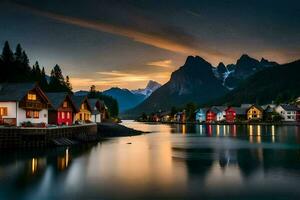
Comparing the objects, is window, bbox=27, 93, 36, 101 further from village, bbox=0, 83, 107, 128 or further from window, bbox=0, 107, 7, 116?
window, bbox=0, 107, 7, 116

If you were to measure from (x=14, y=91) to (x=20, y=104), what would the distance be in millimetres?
3099

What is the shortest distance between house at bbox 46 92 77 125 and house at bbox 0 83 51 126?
5.62 m

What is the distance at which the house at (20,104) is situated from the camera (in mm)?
65438

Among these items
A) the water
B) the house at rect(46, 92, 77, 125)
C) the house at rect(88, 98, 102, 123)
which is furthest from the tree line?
the water

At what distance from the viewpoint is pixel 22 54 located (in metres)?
162

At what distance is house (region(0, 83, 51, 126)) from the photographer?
6544 cm

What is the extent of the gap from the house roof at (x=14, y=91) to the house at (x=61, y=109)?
9.29 m

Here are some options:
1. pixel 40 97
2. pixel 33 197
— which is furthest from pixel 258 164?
pixel 40 97

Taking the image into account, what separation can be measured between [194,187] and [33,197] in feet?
40.6

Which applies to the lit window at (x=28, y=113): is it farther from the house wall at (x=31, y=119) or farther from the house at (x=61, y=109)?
the house at (x=61, y=109)

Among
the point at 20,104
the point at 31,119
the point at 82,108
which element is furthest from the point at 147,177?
the point at 82,108

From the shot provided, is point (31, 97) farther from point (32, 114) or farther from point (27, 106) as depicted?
point (32, 114)

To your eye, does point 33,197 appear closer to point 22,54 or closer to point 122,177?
point 122,177

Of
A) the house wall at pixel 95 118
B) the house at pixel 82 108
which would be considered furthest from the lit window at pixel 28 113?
the house wall at pixel 95 118
